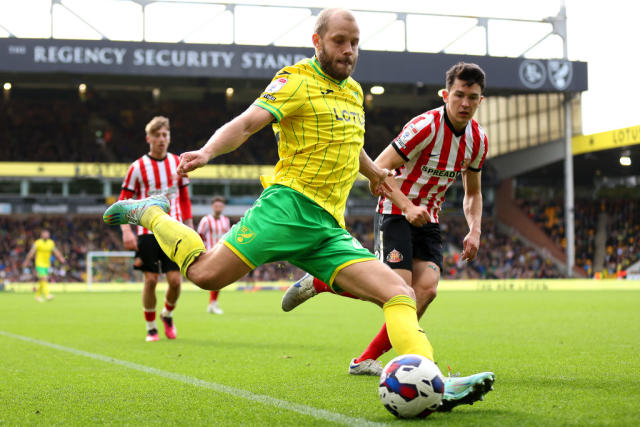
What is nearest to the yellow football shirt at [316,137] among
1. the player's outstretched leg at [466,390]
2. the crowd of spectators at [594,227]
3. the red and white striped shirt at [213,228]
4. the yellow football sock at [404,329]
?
the yellow football sock at [404,329]

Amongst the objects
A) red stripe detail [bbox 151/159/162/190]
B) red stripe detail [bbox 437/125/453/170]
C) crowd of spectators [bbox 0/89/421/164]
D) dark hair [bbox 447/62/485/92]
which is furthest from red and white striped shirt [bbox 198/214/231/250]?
crowd of spectators [bbox 0/89/421/164]

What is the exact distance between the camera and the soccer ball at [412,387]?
3.79 meters

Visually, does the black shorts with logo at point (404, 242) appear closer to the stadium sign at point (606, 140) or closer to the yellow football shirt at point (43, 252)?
the yellow football shirt at point (43, 252)

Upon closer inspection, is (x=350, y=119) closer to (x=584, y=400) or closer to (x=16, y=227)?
(x=584, y=400)

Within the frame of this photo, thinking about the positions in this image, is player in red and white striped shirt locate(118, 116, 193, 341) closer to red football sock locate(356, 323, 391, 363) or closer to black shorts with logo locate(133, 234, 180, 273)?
black shorts with logo locate(133, 234, 180, 273)

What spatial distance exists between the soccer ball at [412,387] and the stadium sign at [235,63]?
111ft

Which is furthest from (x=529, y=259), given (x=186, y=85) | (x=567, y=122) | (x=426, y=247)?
(x=426, y=247)

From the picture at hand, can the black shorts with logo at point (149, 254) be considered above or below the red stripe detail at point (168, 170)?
below

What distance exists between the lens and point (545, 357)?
686 cm

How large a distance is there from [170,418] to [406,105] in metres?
46.9

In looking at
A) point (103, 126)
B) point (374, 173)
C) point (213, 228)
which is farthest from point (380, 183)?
point (103, 126)

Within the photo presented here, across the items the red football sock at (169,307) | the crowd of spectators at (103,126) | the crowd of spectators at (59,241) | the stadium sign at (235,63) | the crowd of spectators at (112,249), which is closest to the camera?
the red football sock at (169,307)

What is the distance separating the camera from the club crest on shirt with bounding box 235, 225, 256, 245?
13.8ft

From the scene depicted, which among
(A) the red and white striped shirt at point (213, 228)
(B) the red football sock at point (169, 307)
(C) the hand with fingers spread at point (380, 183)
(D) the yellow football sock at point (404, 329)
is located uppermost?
(C) the hand with fingers spread at point (380, 183)
